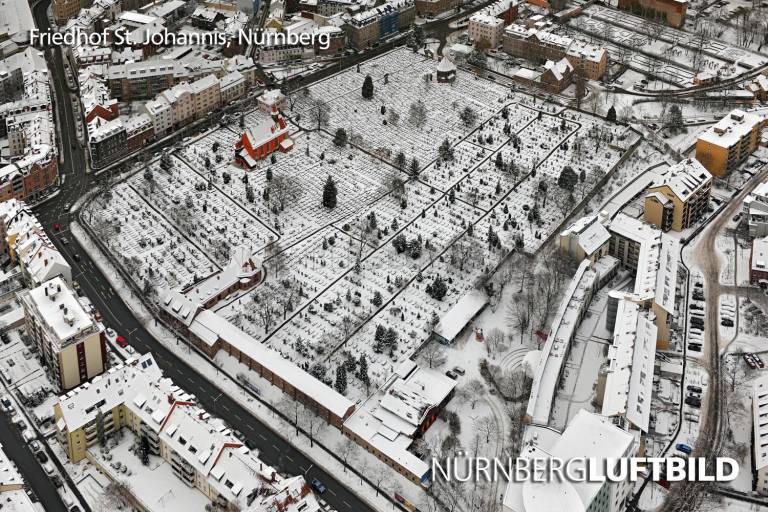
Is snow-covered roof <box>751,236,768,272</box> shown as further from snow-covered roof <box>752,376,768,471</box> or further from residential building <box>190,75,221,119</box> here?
residential building <box>190,75,221,119</box>

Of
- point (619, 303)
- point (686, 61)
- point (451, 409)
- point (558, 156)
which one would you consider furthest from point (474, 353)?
point (686, 61)

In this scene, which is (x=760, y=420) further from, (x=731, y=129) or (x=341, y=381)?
(x=731, y=129)

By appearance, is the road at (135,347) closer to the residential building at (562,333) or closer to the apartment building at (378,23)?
the residential building at (562,333)

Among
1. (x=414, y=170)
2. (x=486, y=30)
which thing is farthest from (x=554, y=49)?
(x=414, y=170)

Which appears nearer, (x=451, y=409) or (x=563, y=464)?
(x=563, y=464)

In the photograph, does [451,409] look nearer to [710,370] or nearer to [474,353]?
[474,353]
